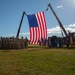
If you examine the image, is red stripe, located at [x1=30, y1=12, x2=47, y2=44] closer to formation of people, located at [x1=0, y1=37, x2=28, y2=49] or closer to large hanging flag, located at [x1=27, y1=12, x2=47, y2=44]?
large hanging flag, located at [x1=27, y1=12, x2=47, y2=44]

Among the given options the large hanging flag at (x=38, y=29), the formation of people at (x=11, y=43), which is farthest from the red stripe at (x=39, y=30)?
the formation of people at (x=11, y=43)

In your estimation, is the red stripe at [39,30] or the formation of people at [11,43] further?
the red stripe at [39,30]

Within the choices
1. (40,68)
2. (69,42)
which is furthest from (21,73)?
(69,42)

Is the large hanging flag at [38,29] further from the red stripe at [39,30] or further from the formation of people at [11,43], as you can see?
the formation of people at [11,43]

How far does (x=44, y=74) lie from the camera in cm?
1088

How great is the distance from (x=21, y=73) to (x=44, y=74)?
3.63ft

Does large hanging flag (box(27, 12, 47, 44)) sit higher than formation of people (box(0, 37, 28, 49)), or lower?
higher

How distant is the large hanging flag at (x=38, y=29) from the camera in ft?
117

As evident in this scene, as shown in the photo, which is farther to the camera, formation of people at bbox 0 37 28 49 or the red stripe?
the red stripe

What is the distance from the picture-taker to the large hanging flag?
3560 centimetres

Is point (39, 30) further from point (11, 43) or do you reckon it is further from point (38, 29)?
point (11, 43)

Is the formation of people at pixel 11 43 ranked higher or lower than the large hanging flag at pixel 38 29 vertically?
lower

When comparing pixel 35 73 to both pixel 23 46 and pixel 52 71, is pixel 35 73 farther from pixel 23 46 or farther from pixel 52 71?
pixel 23 46

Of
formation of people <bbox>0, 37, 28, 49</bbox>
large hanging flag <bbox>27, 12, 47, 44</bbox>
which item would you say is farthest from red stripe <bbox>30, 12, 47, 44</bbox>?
formation of people <bbox>0, 37, 28, 49</bbox>
